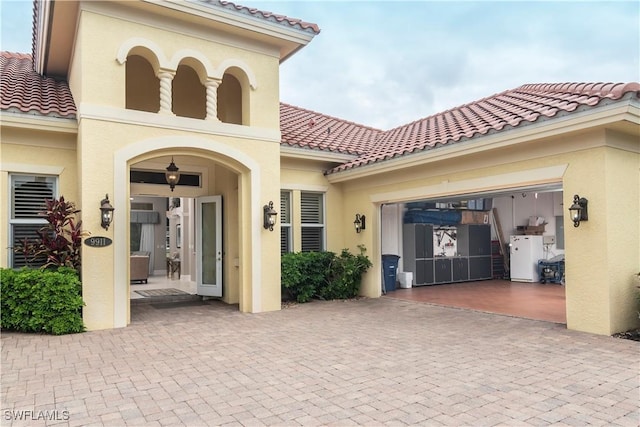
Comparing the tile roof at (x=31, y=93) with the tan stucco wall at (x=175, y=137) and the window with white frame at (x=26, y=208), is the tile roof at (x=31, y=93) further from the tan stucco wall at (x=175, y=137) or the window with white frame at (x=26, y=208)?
the window with white frame at (x=26, y=208)

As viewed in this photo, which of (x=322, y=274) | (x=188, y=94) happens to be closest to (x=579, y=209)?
(x=322, y=274)

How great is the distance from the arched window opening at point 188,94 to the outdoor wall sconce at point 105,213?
12.6 ft

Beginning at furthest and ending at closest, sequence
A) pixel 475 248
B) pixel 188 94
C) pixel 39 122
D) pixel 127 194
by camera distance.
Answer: pixel 475 248 → pixel 188 94 → pixel 127 194 → pixel 39 122

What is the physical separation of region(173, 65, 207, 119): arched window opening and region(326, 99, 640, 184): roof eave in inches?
177

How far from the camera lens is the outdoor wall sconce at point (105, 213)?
782 cm

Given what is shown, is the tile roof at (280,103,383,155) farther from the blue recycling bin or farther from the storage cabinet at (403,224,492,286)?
the storage cabinet at (403,224,492,286)

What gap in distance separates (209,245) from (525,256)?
11438mm

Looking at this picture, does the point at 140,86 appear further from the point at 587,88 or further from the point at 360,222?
the point at 587,88

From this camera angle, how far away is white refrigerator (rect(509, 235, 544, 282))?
50.8 feet

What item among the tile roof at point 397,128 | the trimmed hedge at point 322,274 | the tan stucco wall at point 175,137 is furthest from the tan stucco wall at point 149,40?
the trimmed hedge at point 322,274

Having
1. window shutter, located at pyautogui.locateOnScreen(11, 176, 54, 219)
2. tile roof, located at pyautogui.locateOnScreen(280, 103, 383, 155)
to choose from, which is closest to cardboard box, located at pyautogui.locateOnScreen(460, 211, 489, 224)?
tile roof, located at pyautogui.locateOnScreen(280, 103, 383, 155)

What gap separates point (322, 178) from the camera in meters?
12.4

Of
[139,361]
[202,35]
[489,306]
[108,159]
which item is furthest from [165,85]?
[489,306]

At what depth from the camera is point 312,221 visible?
1227 cm
